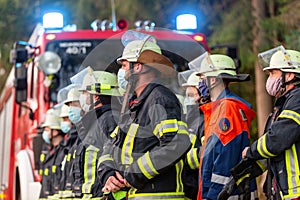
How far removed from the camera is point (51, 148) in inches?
436

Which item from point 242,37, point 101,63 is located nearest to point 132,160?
point 101,63

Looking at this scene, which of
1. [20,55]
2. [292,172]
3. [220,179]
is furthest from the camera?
[20,55]

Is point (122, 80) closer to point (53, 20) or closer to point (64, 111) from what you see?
point (64, 111)

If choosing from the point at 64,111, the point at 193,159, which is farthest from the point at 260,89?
the point at 193,159

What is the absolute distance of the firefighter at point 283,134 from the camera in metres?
6.59

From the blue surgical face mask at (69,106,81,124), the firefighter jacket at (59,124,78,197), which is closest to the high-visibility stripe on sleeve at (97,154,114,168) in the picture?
the firefighter jacket at (59,124,78,197)

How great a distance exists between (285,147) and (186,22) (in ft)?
20.6

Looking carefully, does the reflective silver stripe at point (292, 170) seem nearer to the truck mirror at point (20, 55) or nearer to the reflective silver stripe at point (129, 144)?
the reflective silver stripe at point (129, 144)

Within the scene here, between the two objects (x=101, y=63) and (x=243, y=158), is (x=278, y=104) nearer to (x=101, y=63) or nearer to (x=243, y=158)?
(x=243, y=158)

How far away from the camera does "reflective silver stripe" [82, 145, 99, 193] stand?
7879 mm

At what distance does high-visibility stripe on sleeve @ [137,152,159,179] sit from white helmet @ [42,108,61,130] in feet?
14.8

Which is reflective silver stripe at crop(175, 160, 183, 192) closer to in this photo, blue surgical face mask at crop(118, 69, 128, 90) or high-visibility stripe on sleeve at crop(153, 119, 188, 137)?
high-visibility stripe on sleeve at crop(153, 119, 188, 137)

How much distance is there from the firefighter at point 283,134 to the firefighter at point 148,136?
0.59 meters

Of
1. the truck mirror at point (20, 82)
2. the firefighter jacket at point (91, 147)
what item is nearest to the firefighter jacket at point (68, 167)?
the firefighter jacket at point (91, 147)
